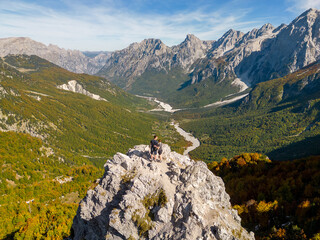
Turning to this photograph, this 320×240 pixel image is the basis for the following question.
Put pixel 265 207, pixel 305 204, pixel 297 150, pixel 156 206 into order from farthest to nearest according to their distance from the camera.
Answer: pixel 297 150 < pixel 265 207 < pixel 305 204 < pixel 156 206

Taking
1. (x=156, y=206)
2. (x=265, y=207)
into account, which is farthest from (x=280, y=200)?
(x=156, y=206)

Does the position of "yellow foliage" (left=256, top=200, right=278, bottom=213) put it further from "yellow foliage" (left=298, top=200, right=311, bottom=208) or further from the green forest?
"yellow foliage" (left=298, top=200, right=311, bottom=208)

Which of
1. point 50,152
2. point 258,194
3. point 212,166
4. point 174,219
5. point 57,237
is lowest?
point 50,152

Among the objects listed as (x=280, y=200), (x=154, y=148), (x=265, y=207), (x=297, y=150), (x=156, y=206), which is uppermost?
(x=154, y=148)

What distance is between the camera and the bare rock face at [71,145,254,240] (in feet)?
76.6

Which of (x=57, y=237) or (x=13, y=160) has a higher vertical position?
(x=57, y=237)

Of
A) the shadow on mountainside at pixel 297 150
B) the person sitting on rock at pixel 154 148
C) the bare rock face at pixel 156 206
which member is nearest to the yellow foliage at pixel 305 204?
the bare rock face at pixel 156 206

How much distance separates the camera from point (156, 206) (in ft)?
83.0

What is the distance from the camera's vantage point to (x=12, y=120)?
170 m

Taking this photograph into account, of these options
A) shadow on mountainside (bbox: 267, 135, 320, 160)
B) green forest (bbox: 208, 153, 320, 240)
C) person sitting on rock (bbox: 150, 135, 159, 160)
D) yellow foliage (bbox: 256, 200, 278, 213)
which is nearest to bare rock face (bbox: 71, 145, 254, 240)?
person sitting on rock (bbox: 150, 135, 159, 160)

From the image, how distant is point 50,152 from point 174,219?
14889cm

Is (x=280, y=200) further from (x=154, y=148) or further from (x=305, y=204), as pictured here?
(x=154, y=148)

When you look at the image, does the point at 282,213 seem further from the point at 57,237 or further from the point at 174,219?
the point at 57,237

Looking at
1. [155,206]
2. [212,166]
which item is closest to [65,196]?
[212,166]
